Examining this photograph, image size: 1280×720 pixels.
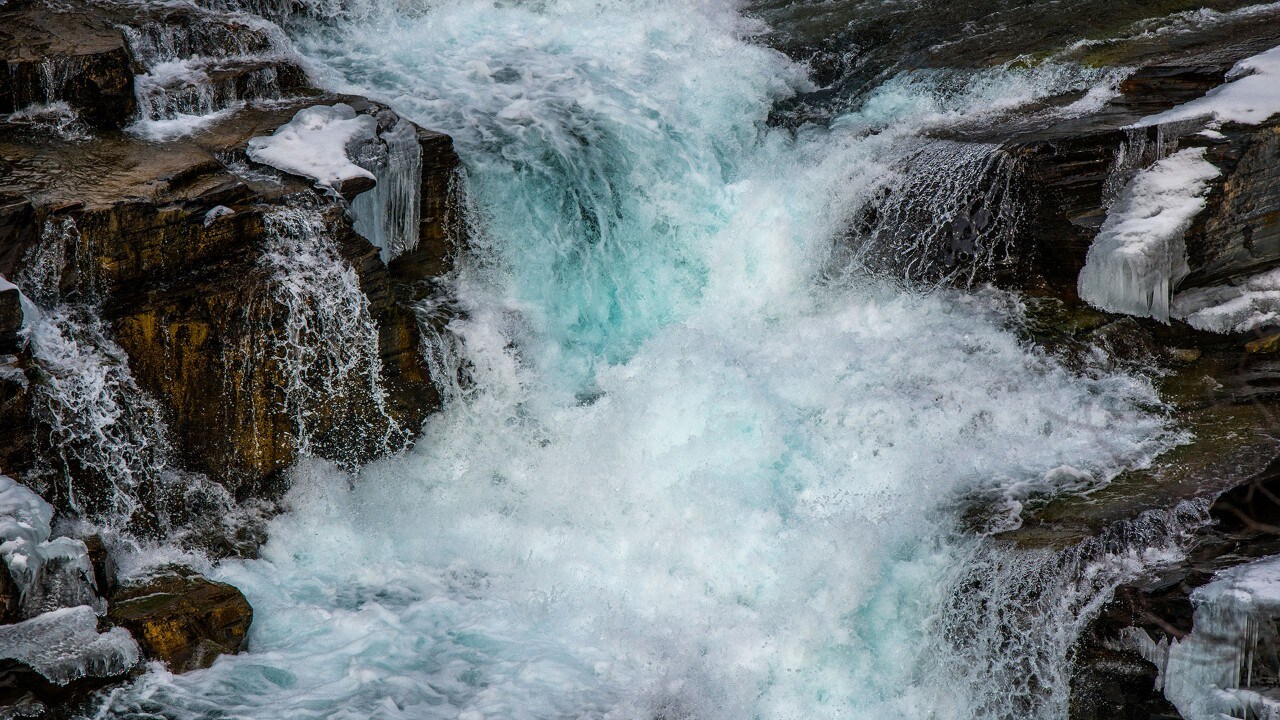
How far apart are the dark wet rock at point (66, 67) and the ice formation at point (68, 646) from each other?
11.5 feet

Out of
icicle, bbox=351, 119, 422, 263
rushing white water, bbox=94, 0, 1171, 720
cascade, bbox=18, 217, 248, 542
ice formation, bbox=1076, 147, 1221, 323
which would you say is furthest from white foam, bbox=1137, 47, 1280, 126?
cascade, bbox=18, 217, 248, 542

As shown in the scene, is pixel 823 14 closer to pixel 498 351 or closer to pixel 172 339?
pixel 498 351

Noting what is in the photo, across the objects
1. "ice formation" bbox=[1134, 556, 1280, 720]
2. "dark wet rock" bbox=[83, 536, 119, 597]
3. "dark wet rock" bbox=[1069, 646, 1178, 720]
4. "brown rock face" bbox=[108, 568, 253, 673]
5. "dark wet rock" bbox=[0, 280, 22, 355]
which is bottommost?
"brown rock face" bbox=[108, 568, 253, 673]

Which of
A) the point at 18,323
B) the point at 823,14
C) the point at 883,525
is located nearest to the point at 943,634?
the point at 883,525

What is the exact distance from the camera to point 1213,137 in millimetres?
6820

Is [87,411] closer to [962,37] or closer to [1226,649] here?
[1226,649]

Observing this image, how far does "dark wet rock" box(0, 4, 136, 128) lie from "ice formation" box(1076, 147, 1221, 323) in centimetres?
684

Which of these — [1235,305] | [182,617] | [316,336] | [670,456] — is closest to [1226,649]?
[1235,305]

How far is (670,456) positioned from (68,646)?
12.1 feet

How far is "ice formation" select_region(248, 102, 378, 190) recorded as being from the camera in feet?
22.2

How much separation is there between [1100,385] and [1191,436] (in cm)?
70

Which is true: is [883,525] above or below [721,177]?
below

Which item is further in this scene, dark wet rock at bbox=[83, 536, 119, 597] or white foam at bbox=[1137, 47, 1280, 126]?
white foam at bbox=[1137, 47, 1280, 126]

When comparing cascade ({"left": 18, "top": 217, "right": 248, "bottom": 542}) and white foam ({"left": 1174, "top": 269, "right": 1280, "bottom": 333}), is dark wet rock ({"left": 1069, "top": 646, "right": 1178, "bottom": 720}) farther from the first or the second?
cascade ({"left": 18, "top": 217, "right": 248, "bottom": 542})
